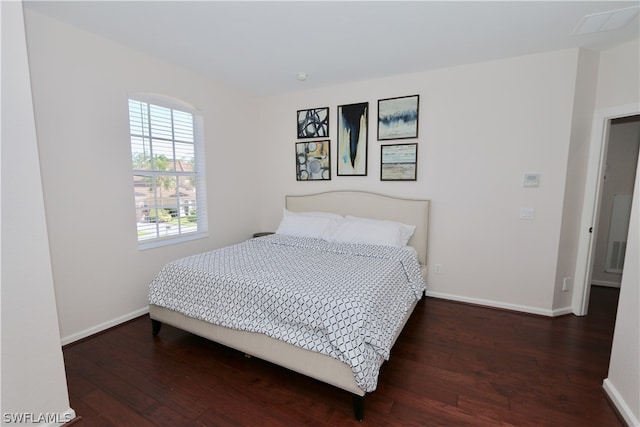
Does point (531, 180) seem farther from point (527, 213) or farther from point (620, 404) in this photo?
point (620, 404)

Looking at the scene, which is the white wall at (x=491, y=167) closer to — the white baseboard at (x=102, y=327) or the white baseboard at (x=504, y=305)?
the white baseboard at (x=504, y=305)

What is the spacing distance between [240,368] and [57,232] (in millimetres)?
1713

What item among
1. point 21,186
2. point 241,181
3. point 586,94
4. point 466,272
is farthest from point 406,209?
point 21,186

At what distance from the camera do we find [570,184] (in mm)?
2715

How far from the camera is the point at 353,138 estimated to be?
11.5 feet

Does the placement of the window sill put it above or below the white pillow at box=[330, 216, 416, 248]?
below

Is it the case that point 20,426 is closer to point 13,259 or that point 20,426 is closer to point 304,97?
point 13,259

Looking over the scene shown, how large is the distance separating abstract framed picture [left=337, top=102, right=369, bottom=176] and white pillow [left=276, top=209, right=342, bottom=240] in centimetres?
63

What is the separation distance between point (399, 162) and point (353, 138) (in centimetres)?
63

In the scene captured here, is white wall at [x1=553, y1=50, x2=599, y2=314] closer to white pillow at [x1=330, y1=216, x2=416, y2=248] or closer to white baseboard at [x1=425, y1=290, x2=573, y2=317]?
white baseboard at [x1=425, y1=290, x2=573, y2=317]

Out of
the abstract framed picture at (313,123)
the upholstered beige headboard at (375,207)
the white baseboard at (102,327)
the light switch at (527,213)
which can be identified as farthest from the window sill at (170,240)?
the light switch at (527,213)

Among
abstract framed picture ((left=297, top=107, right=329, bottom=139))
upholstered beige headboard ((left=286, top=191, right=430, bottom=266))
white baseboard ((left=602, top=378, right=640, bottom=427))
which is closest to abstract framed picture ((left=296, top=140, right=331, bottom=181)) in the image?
abstract framed picture ((left=297, top=107, right=329, bottom=139))

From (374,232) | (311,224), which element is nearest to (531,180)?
(374,232)

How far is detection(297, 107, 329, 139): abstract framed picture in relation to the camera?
3668 millimetres
